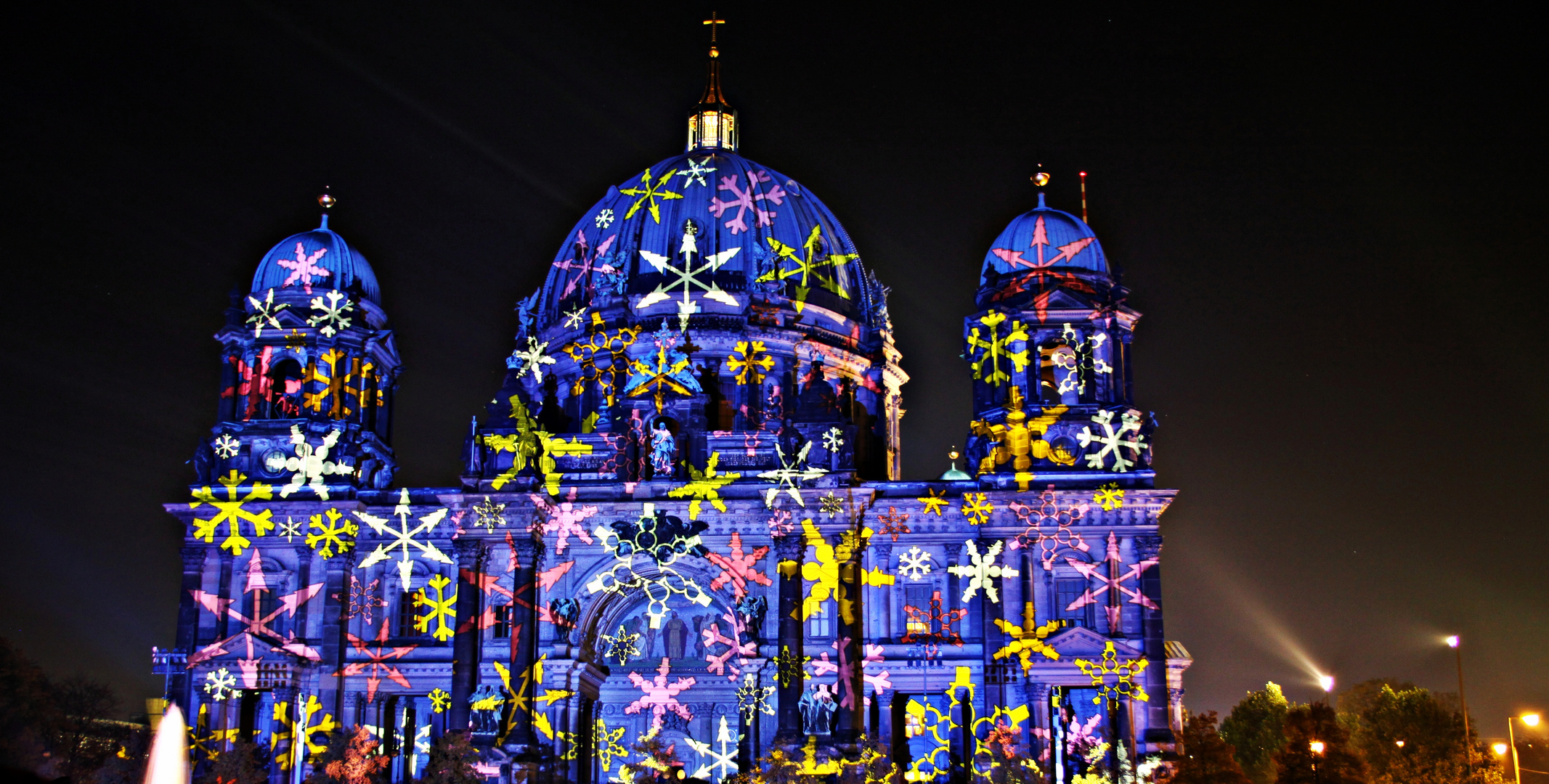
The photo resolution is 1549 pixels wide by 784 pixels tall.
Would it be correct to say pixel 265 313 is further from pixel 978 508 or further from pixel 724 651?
pixel 978 508

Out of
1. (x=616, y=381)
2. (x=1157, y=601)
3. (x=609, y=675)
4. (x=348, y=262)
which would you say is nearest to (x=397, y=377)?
(x=348, y=262)

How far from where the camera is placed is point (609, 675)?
5712 centimetres

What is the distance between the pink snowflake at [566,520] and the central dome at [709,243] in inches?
498

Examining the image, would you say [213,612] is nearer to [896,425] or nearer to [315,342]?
[315,342]

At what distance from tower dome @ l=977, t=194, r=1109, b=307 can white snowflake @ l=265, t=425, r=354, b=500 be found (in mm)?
24621

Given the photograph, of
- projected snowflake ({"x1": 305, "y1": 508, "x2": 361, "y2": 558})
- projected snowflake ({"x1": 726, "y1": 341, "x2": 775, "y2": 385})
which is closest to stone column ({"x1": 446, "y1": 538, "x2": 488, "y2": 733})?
projected snowflake ({"x1": 305, "y1": 508, "x2": 361, "y2": 558})

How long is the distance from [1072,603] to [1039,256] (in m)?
13.0

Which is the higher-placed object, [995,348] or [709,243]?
[709,243]

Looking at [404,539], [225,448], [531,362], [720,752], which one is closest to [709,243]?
[531,362]

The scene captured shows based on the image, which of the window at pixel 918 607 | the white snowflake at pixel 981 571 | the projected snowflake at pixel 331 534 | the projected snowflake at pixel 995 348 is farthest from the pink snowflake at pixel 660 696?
the projected snowflake at pixel 995 348

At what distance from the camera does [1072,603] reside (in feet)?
175

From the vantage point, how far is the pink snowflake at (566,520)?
54.8 meters

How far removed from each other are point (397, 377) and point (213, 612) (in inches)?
490

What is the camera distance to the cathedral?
52.2m
